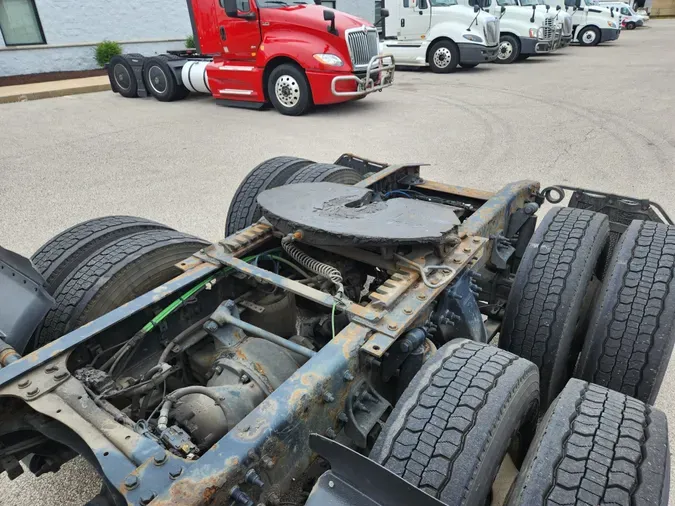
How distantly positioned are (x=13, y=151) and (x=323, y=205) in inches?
289

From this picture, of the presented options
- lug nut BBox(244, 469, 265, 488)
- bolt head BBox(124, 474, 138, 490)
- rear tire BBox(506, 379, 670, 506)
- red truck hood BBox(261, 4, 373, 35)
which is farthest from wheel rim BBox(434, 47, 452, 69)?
bolt head BBox(124, 474, 138, 490)

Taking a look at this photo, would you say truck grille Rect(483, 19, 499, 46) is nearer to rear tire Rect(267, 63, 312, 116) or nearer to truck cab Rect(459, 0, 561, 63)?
truck cab Rect(459, 0, 561, 63)

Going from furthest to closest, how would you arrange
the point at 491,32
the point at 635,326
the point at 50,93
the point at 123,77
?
the point at 491,32 → the point at 50,93 → the point at 123,77 → the point at 635,326

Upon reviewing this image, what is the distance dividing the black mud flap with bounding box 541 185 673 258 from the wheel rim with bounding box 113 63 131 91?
11.3 m

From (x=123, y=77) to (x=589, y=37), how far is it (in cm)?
1934

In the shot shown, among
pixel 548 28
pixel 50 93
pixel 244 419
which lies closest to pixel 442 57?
pixel 548 28

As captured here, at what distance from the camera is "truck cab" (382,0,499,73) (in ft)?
43.1

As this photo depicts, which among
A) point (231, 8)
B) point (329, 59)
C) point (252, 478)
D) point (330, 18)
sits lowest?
point (252, 478)

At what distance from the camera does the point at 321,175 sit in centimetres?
337

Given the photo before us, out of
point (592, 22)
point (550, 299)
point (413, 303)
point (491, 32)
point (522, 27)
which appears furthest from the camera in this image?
point (592, 22)

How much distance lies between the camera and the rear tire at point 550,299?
2.33m

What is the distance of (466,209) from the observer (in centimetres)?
324

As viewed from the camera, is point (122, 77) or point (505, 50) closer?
point (122, 77)

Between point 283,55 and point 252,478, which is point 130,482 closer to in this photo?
point 252,478
